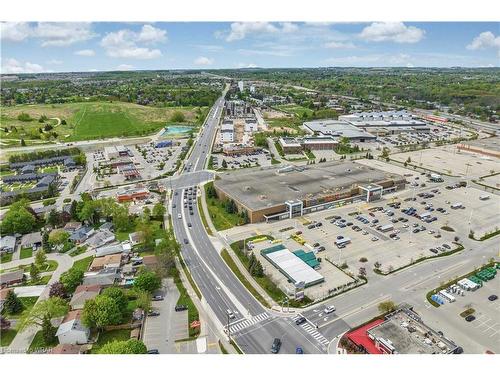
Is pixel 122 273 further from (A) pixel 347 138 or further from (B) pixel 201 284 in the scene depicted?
(A) pixel 347 138

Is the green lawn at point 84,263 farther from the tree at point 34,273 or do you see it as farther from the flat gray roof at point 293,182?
the flat gray roof at point 293,182

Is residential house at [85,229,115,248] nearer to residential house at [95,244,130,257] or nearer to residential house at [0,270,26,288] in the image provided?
residential house at [95,244,130,257]

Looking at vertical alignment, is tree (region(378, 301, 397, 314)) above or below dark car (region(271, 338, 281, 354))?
above

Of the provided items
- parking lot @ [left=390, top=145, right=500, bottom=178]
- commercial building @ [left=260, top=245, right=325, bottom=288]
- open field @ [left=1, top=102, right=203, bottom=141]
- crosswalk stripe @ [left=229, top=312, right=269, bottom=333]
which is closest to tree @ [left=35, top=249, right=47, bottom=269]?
crosswalk stripe @ [left=229, top=312, right=269, bottom=333]

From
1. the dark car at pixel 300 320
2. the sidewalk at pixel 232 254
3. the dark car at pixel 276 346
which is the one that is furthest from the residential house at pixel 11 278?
the dark car at pixel 300 320

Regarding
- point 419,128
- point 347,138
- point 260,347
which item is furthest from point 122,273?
point 419,128
